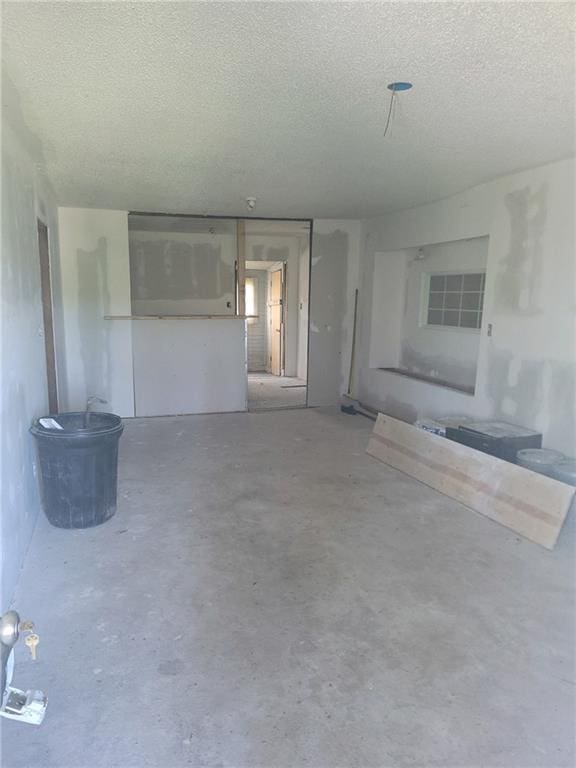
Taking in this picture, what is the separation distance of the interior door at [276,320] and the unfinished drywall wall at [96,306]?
413 cm

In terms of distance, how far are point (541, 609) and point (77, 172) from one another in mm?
4491

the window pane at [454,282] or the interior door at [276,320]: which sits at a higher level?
the window pane at [454,282]

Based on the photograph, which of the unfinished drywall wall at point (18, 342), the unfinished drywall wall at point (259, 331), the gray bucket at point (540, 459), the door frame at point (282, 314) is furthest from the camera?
the unfinished drywall wall at point (259, 331)

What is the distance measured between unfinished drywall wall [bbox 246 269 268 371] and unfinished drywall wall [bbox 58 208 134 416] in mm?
4800

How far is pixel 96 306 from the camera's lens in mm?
5934

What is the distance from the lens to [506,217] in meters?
4.15

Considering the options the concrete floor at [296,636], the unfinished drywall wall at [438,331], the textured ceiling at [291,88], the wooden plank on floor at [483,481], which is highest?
the textured ceiling at [291,88]

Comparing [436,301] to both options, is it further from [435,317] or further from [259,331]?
[259,331]

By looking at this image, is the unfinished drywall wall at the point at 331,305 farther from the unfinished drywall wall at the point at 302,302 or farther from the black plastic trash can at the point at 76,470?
the black plastic trash can at the point at 76,470

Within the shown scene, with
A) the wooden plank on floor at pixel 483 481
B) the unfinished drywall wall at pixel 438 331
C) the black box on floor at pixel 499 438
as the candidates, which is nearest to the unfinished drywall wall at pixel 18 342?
the wooden plank on floor at pixel 483 481

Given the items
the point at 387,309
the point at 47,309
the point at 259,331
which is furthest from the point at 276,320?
the point at 47,309

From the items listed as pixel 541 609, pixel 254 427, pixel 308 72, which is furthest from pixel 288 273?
pixel 541 609

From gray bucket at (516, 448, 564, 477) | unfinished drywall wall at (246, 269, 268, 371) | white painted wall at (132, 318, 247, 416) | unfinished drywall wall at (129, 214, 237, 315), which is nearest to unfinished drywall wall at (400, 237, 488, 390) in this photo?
gray bucket at (516, 448, 564, 477)

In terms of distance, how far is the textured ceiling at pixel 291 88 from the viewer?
183 centimetres
